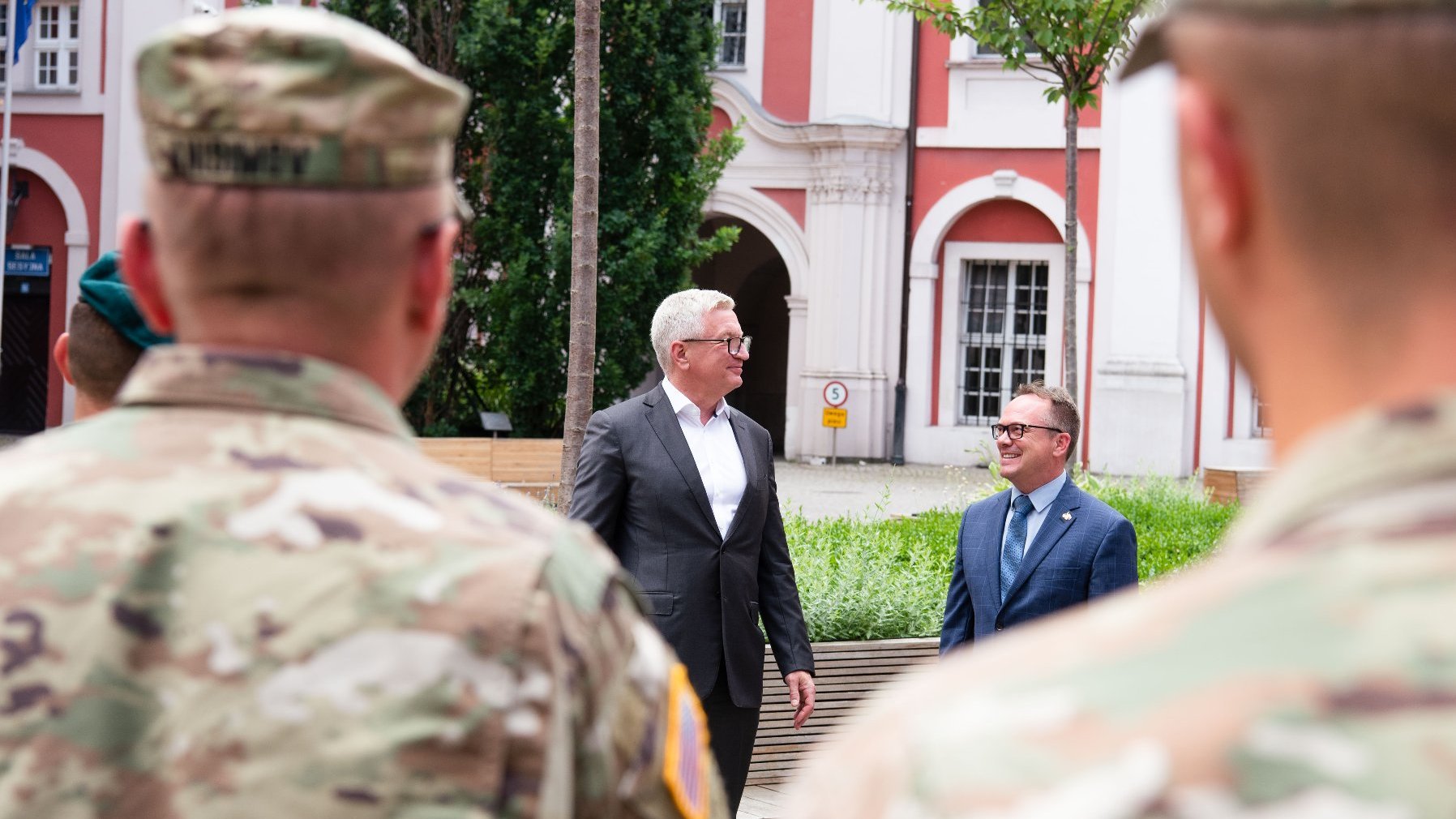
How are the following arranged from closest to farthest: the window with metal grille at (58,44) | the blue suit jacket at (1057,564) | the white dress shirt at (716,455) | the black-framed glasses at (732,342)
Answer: the blue suit jacket at (1057,564) < the white dress shirt at (716,455) < the black-framed glasses at (732,342) < the window with metal grille at (58,44)

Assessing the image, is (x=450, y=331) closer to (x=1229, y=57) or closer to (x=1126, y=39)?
(x=1126, y=39)

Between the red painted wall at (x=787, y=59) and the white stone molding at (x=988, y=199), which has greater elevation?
the red painted wall at (x=787, y=59)

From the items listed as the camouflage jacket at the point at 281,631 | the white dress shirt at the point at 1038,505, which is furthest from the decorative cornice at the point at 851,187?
the camouflage jacket at the point at 281,631

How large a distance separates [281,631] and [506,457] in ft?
44.3

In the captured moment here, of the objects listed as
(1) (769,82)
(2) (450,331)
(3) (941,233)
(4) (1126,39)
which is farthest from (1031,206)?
(4) (1126,39)

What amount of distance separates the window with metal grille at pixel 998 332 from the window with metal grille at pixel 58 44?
13194mm

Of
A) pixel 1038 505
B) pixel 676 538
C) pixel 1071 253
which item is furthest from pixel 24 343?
pixel 1038 505

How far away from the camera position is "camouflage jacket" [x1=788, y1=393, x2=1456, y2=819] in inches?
34.9

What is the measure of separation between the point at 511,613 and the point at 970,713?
627 mm

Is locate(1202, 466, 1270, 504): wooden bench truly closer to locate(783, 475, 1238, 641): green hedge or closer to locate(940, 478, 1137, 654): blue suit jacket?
locate(783, 475, 1238, 641): green hedge

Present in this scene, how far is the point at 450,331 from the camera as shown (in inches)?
730

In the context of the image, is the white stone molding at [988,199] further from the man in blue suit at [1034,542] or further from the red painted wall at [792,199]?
the man in blue suit at [1034,542]

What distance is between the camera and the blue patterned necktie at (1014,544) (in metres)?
4.94

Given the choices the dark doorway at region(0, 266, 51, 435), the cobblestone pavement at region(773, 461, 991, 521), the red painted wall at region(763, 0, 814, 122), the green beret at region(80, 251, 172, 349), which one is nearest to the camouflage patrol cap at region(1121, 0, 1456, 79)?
the green beret at region(80, 251, 172, 349)
